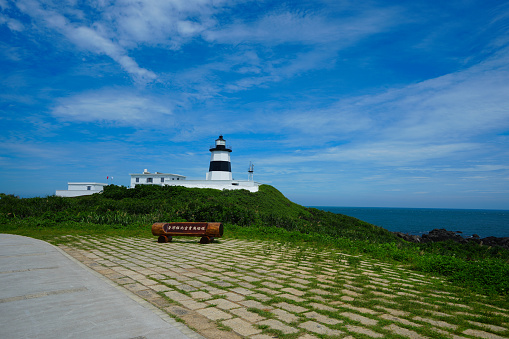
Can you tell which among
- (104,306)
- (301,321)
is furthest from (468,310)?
(104,306)

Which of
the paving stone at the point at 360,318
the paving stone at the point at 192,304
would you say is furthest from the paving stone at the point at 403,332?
the paving stone at the point at 192,304

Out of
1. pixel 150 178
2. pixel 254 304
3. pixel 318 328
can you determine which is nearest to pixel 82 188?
pixel 150 178

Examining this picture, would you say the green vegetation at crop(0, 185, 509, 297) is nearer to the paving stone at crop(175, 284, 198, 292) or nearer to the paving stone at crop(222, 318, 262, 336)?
the paving stone at crop(175, 284, 198, 292)

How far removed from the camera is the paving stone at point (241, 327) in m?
3.64

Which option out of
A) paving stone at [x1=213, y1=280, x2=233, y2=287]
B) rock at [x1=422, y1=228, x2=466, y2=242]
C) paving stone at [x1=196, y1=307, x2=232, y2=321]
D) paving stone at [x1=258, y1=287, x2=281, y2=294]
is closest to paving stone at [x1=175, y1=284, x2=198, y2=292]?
paving stone at [x1=213, y1=280, x2=233, y2=287]

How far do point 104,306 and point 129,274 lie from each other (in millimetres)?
2231

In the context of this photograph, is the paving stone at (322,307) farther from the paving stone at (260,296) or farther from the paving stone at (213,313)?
the paving stone at (213,313)

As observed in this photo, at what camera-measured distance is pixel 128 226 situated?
53.5 feet

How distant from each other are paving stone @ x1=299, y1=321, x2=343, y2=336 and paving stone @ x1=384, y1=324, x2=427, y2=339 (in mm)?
734

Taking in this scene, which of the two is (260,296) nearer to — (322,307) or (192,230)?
(322,307)

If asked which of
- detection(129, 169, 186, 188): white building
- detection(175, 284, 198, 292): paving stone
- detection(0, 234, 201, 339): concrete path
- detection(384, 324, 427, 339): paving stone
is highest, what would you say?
detection(129, 169, 186, 188): white building

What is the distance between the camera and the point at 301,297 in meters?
5.07

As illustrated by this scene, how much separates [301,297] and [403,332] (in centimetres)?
171

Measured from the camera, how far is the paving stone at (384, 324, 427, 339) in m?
→ 3.64
